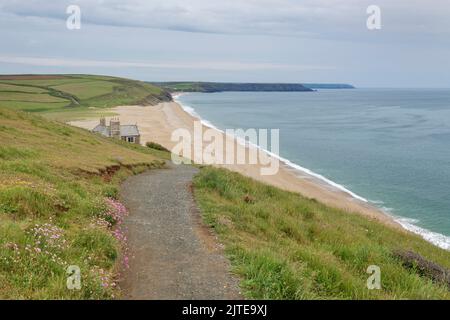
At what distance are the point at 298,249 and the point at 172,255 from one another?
123 inches

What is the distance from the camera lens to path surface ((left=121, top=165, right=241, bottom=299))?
805 cm

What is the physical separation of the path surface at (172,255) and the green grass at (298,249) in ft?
1.44

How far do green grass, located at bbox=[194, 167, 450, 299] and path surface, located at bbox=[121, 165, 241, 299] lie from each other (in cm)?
44

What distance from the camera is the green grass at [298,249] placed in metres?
8.33

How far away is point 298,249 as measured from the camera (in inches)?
421

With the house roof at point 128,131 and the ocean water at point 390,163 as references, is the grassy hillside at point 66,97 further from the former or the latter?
the ocean water at point 390,163

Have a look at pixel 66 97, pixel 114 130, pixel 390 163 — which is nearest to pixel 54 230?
pixel 114 130

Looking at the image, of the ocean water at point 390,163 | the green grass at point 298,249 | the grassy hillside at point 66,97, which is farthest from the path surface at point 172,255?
the grassy hillside at point 66,97

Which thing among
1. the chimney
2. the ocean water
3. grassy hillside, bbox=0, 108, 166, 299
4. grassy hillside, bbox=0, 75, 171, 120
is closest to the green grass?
grassy hillside, bbox=0, 108, 166, 299

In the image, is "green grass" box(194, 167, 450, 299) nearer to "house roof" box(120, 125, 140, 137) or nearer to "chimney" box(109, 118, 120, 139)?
"house roof" box(120, 125, 140, 137)

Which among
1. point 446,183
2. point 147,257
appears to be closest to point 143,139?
point 446,183

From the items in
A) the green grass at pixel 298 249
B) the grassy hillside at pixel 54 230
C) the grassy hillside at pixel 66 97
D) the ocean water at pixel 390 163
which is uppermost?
the grassy hillside at pixel 66 97

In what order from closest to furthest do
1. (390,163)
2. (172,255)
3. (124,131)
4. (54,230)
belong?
(54,230) → (172,255) → (124,131) → (390,163)

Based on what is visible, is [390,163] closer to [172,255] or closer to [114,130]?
[114,130]
